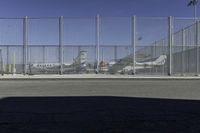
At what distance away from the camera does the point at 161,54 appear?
3288 cm

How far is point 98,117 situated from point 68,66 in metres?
23.5

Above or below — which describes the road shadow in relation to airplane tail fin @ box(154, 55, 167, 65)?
below

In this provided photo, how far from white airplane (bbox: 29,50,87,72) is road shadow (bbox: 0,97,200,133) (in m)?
20.2

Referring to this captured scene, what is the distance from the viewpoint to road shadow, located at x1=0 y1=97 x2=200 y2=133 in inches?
290

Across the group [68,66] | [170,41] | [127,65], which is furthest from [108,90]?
[170,41]

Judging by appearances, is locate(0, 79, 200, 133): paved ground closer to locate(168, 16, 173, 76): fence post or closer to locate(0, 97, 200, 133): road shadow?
locate(0, 97, 200, 133): road shadow

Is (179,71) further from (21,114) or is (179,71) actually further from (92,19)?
(21,114)

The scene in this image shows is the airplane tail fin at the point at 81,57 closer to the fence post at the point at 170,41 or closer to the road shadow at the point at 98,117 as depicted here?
the fence post at the point at 170,41

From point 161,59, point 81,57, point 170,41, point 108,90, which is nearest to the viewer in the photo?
point 108,90

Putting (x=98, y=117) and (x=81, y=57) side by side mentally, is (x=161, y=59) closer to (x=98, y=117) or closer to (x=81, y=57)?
(x=81, y=57)

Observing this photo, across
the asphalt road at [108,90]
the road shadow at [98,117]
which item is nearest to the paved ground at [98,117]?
the road shadow at [98,117]

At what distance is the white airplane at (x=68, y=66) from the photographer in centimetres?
3150

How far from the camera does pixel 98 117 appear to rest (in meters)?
8.57

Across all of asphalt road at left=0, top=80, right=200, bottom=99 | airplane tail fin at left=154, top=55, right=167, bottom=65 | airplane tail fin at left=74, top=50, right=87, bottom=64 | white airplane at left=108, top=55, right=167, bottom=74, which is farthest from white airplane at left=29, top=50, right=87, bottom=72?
asphalt road at left=0, top=80, right=200, bottom=99
